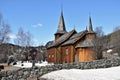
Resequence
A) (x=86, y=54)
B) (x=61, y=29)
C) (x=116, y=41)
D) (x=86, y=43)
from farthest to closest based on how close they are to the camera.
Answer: (x=61, y=29) < (x=116, y=41) < (x=86, y=43) < (x=86, y=54)

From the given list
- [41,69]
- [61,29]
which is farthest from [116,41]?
[41,69]

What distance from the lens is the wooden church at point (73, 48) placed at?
44594mm

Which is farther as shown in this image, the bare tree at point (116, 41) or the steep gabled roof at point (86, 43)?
the bare tree at point (116, 41)

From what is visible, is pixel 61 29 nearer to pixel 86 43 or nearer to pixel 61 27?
pixel 61 27

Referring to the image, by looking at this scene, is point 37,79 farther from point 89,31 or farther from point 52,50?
point 52,50

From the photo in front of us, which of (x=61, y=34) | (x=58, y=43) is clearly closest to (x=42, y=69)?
(x=58, y=43)

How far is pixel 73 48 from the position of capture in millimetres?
48562

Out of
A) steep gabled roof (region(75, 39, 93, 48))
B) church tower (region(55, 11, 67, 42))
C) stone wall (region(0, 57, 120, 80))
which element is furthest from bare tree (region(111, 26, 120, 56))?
stone wall (region(0, 57, 120, 80))

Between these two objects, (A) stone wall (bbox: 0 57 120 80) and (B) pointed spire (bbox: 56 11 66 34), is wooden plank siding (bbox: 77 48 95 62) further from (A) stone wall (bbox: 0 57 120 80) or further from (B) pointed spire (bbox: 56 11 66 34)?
(A) stone wall (bbox: 0 57 120 80)

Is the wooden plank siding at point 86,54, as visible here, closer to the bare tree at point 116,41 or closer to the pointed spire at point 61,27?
the bare tree at point 116,41

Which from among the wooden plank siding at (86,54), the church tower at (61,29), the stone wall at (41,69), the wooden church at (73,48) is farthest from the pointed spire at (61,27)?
the stone wall at (41,69)

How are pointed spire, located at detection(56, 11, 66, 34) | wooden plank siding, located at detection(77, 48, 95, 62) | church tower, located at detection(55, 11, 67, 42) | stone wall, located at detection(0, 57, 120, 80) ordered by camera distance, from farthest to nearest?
1. pointed spire, located at detection(56, 11, 66, 34)
2. church tower, located at detection(55, 11, 67, 42)
3. wooden plank siding, located at detection(77, 48, 95, 62)
4. stone wall, located at detection(0, 57, 120, 80)

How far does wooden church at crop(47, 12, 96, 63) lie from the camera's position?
44.6 metres

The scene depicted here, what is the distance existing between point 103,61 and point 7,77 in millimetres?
10586
